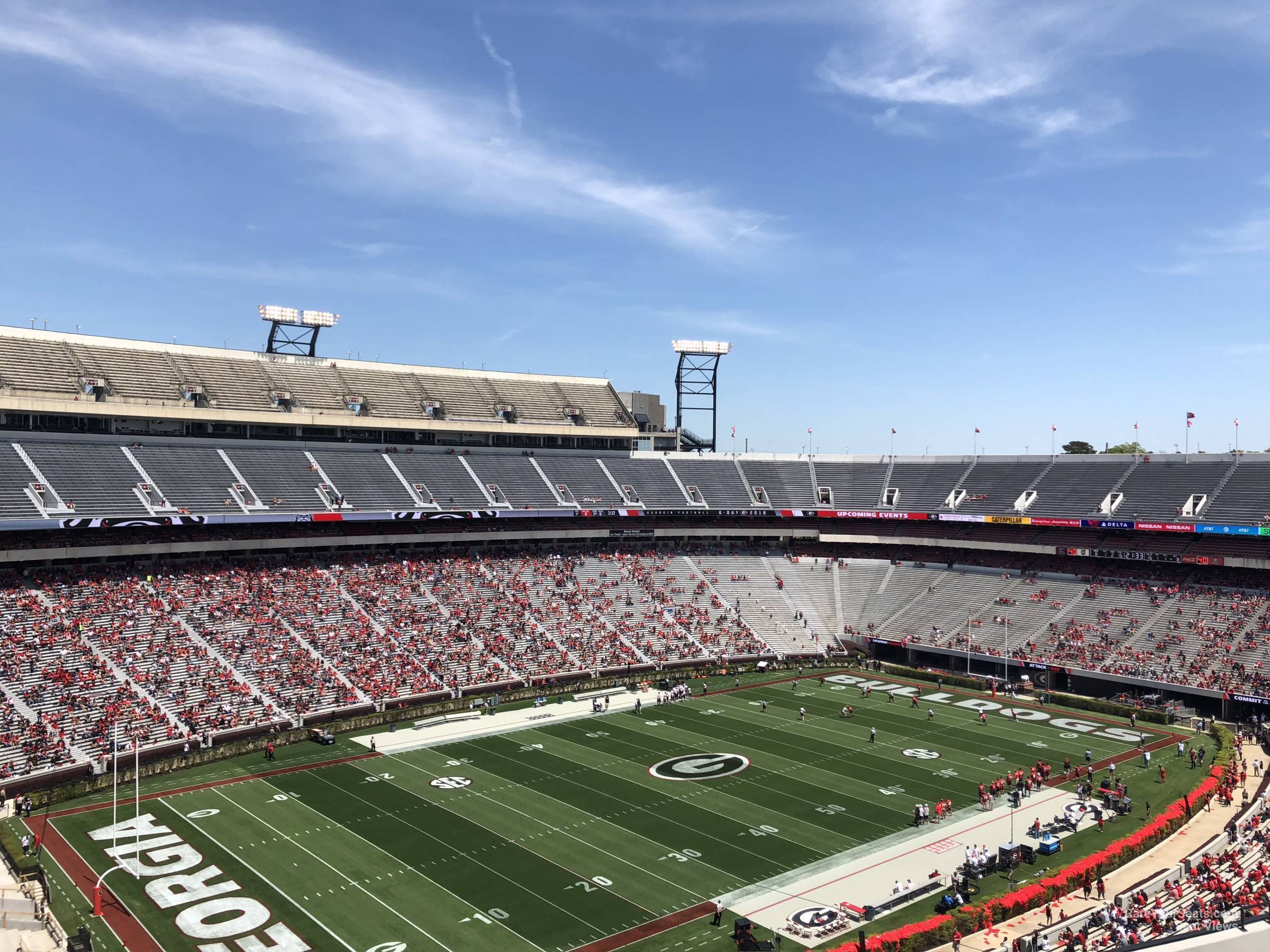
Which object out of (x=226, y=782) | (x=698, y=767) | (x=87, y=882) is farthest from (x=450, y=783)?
(x=87, y=882)

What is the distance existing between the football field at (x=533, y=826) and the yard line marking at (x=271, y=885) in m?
0.07

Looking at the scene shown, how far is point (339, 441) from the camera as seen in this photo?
6975 centimetres

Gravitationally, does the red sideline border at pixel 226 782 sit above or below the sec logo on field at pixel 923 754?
above

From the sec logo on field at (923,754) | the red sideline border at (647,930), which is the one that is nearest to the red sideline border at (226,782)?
the red sideline border at (647,930)

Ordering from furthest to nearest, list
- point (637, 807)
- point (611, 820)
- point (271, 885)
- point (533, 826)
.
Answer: point (637, 807) < point (611, 820) < point (533, 826) < point (271, 885)

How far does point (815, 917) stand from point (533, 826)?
1149 cm

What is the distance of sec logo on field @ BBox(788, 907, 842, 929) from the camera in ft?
91.9

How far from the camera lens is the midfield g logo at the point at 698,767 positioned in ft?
136

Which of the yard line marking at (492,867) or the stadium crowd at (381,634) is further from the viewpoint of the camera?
the stadium crowd at (381,634)

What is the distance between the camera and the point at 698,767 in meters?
42.8

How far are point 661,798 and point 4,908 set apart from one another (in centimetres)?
2203

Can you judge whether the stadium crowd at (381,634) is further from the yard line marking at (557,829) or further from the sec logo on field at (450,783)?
the sec logo on field at (450,783)

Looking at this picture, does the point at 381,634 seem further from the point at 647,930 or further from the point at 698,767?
the point at 647,930

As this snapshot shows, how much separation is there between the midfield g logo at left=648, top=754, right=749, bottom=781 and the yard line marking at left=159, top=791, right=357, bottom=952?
649 inches
